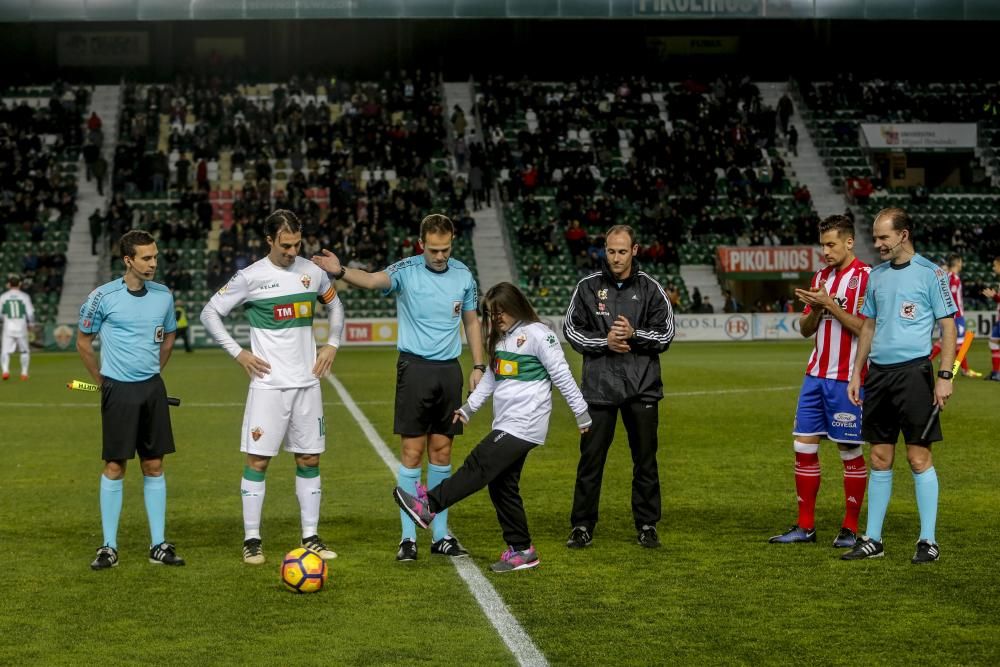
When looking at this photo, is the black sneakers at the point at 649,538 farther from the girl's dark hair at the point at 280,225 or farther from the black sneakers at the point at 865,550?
the girl's dark hair at the point at 280,225

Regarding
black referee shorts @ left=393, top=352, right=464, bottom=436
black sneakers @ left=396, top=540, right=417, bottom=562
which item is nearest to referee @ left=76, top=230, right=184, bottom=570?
black sneakers @ left=396, top=540, right=417, bottom=562

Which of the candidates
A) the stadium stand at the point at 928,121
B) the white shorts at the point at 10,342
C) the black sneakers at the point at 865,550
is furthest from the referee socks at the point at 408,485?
the stadium stand at the point at 928,121

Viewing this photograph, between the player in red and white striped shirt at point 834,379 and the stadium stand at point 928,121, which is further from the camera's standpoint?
the stadium stand at point 928,121

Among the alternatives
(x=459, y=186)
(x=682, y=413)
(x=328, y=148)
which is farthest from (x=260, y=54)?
(x=682, y=413)

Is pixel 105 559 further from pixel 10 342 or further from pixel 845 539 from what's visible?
pixel 10 342

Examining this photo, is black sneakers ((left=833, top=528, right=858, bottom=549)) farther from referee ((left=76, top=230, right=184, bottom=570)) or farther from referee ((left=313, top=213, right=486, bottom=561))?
referee ((left=76, top=230, right=184, bottom=570))

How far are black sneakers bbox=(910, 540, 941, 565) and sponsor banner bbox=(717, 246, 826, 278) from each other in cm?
3539

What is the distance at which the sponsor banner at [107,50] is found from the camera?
5128 cm

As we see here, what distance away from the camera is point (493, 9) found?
46.4 metres

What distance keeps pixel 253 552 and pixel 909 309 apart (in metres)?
4.34

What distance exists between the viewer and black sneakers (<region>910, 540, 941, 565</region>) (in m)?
7.80

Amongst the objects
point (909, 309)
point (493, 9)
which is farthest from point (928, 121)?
point (909, 309)

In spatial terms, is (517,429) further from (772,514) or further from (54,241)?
(54,241)

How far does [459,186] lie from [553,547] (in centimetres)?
3675
